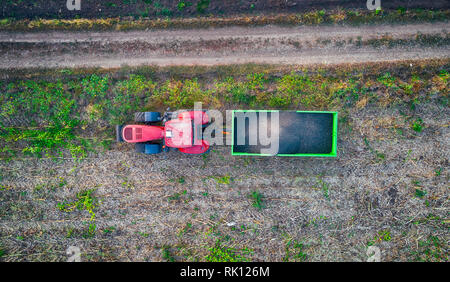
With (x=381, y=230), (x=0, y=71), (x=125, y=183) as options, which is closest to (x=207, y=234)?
(x=125, y=183)

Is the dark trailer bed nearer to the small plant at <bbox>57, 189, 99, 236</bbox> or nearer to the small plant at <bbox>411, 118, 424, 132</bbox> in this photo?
the small plant at <bbox>411, 118, 424, 132</bbox>

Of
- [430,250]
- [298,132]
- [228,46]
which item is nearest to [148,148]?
[228,46]

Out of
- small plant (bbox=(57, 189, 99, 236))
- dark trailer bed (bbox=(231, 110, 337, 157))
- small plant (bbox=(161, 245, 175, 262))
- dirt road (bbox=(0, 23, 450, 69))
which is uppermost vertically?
dirt road (bbox=(0, 23, 450, 69))

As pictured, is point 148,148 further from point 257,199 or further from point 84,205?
point 257,199

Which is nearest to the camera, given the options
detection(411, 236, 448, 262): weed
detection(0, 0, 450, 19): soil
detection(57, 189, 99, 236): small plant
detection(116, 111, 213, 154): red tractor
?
detection(116, 111, 213, 154): red tractor

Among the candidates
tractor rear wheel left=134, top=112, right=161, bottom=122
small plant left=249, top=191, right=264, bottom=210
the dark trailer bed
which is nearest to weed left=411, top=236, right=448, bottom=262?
the dark trailer bed

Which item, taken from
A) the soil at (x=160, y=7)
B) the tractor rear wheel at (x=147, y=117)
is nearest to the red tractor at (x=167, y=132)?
the tractor rear wheel at (x=147, y=117)
